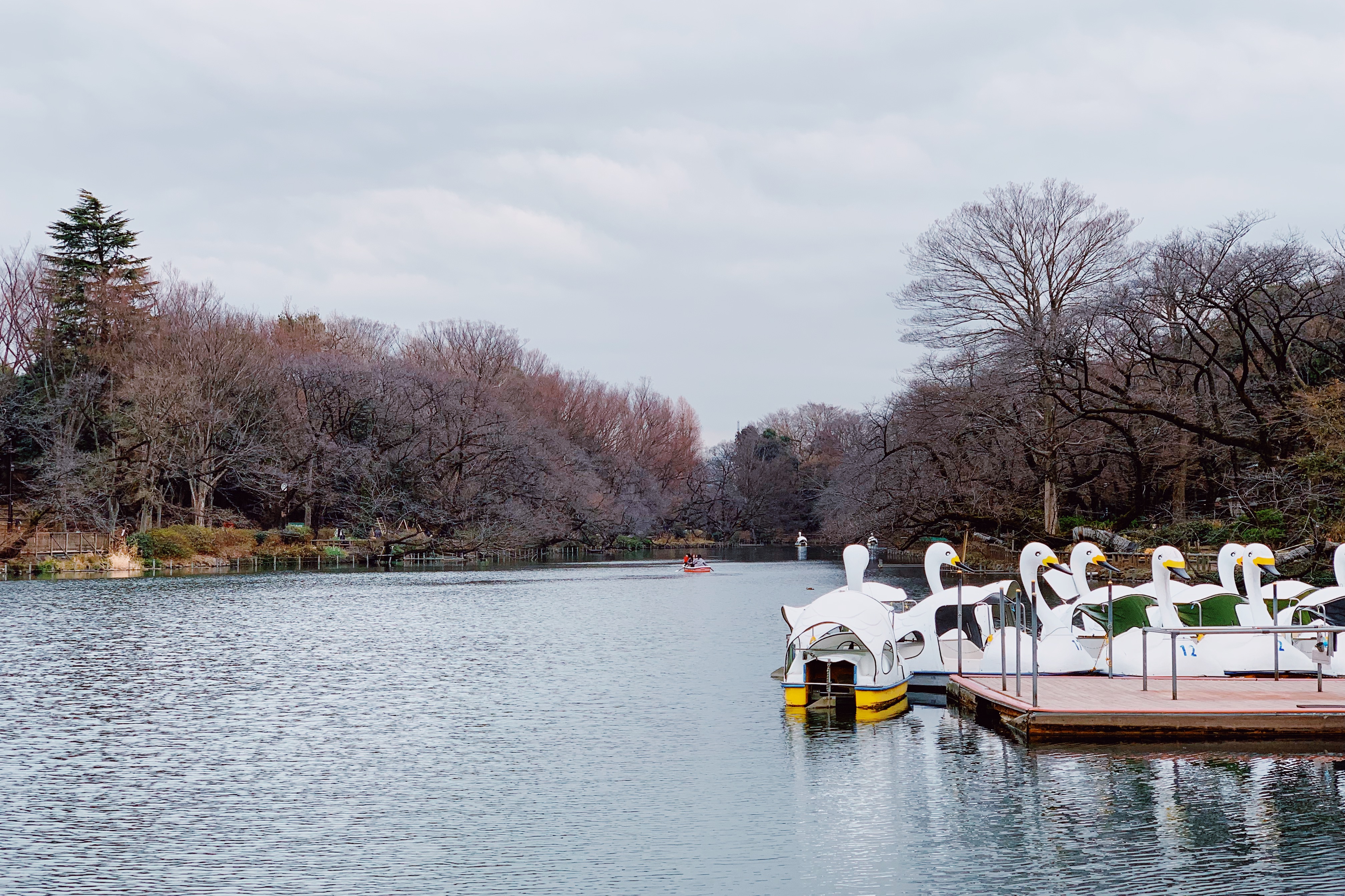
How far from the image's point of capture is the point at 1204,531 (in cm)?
4291

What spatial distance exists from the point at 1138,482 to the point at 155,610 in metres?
35.7

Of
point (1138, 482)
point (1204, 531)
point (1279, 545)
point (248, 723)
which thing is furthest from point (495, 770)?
point (1138, 482)

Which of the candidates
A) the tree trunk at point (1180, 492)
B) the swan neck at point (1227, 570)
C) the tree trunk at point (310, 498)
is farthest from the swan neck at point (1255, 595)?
the tree trunk at point (310, 498)

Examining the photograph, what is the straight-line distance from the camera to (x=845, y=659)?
1914 centimetres

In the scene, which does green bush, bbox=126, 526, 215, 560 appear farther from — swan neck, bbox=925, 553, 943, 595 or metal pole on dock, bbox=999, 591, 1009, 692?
metal pole on dock, bbox=999, 591, 1009, 692

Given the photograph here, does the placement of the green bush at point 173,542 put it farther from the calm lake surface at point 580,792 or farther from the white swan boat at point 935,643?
the white swan boat at point 935,643

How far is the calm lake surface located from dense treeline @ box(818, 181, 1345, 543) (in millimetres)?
19879

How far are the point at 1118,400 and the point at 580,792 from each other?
Result: 33.8m

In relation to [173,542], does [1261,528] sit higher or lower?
higher

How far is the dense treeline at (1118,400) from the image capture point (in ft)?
126

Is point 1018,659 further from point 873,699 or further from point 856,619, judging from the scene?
point 856,619

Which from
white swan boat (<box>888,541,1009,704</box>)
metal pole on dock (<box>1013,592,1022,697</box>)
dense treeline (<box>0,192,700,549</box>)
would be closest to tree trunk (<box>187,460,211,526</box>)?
dense treeline (<box>0,192,700,549</box>)

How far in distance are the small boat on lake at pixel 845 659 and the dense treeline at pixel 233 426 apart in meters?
49.1

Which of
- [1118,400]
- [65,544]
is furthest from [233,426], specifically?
[1118,400]
